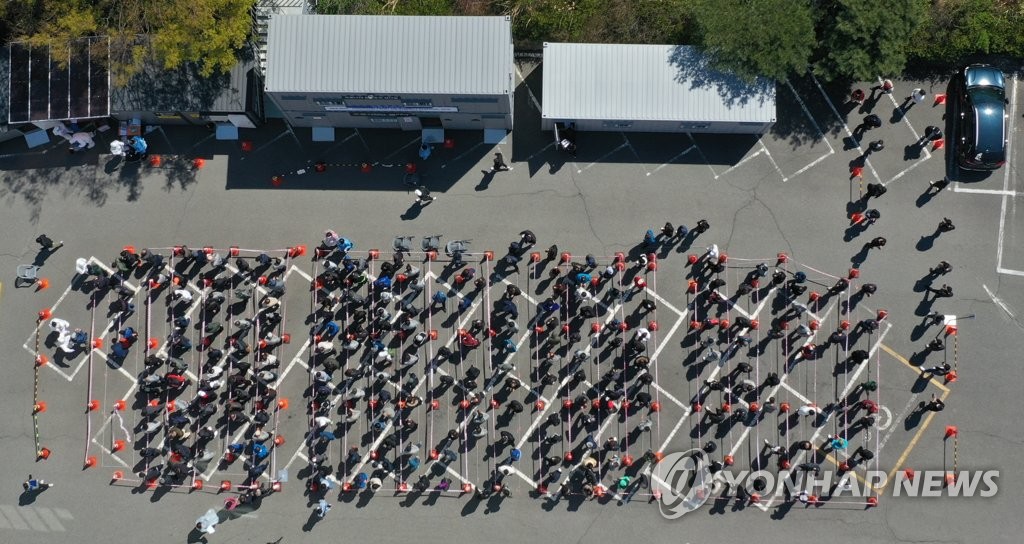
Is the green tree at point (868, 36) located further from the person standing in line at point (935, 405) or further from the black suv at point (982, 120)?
the person standing in line at point (935, 405)

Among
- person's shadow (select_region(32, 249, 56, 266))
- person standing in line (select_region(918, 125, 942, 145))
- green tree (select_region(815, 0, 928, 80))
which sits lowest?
person's shadow (select_region(32, 249, 56, 266))

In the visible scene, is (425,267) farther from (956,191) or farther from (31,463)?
(956,191)

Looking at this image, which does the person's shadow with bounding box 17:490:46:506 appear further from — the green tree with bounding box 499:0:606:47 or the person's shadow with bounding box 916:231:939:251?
the person's shadow with bounding box 916:231:939:251

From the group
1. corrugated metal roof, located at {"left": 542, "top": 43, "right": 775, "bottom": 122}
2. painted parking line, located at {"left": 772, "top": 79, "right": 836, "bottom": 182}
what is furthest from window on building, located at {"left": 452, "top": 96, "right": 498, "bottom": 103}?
painted parking line, located at {"left": 772, "top": 79, "right": 836, "bottom": 182}

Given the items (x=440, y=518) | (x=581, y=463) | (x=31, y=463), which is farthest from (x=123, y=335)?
(x=581, y=463)

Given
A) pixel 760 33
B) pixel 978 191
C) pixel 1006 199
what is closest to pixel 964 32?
pixel 978 191

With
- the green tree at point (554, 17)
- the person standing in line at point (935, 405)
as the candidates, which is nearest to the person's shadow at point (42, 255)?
the green tree at point (554, 17)

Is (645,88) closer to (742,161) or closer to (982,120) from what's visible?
(742,161)

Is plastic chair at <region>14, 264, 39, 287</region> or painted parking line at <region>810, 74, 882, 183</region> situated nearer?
plastic chair at <region>14, 264, 39, 287</region>
